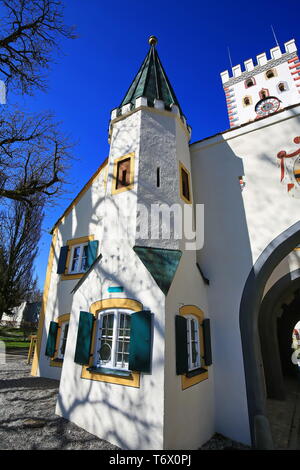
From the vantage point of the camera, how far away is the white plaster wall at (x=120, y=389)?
3.52 m

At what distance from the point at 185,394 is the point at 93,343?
2.04 m

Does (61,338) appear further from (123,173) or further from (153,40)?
(153,40)

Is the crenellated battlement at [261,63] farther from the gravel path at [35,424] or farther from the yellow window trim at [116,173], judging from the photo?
the gravel path at [35,424]

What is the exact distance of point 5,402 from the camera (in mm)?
5242

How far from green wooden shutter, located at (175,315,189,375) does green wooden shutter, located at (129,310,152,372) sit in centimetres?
56

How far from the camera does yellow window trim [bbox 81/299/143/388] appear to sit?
3.83 m

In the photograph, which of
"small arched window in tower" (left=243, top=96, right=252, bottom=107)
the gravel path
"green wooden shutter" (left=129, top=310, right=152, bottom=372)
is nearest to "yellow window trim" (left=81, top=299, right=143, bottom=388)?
"green wooden shutter" (left=129, top=310, right=152, bottom=372)

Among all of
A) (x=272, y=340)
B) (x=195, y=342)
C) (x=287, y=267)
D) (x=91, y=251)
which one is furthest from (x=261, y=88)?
(x=195, y=342)

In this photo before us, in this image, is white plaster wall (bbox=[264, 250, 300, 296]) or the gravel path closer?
the gravel path

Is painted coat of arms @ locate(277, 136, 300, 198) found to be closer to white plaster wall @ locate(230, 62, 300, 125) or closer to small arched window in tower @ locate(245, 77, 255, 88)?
white plaster wall @ locate(230, 62, 300, 125)

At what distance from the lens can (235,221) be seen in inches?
239

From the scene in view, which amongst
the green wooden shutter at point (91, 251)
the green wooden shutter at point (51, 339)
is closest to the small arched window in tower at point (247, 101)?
the green wooden shutter at point (91, 251)

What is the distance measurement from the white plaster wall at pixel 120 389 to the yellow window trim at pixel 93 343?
8 centimetres
